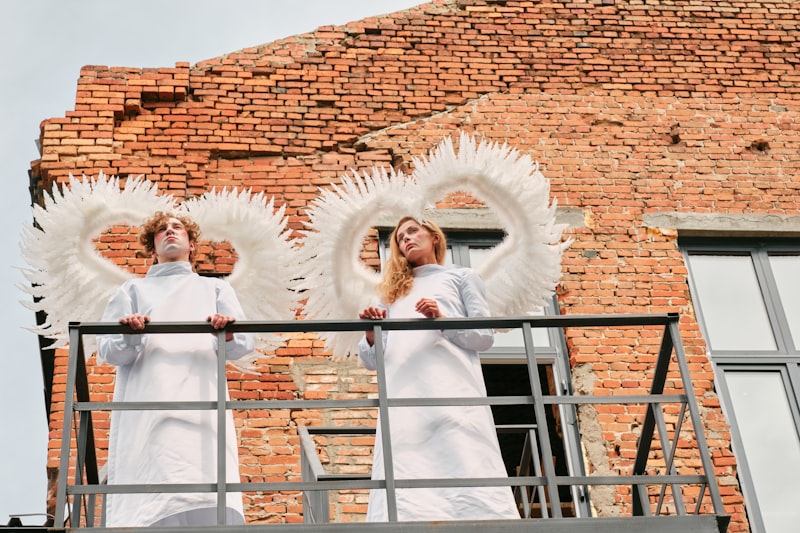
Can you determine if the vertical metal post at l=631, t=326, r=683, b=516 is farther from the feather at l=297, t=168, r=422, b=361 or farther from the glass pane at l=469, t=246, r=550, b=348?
the glass pane at l=469, t=246, r=550, b=348

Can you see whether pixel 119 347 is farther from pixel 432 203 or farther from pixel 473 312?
pixel 432 203

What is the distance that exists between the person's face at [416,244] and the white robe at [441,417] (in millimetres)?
105

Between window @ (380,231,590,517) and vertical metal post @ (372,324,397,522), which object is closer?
vertical metal post @ (372,324,397,522)

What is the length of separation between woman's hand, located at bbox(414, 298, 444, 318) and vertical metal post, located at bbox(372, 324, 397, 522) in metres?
0.22

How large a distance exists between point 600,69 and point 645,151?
3.00ft

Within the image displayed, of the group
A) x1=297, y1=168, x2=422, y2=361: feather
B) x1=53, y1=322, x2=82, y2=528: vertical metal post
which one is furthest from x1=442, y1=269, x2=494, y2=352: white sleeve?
x1=53, y1=322, x2=82, y2=528: vertical metal post

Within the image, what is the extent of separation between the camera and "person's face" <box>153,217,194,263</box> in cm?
666

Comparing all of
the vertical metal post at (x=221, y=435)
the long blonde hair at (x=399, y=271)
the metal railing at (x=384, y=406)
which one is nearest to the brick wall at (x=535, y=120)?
the long blonde hair at (x=399, y=271)

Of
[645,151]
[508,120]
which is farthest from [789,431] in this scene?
[508,120]

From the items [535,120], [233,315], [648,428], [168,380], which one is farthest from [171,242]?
[535,120]

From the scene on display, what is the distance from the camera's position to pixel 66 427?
577cm

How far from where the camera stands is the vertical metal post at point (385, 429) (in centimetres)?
565

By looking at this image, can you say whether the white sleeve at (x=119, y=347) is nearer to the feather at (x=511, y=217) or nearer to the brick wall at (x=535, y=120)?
the feather at (x=511, y=217)

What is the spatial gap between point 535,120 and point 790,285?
237 cm
